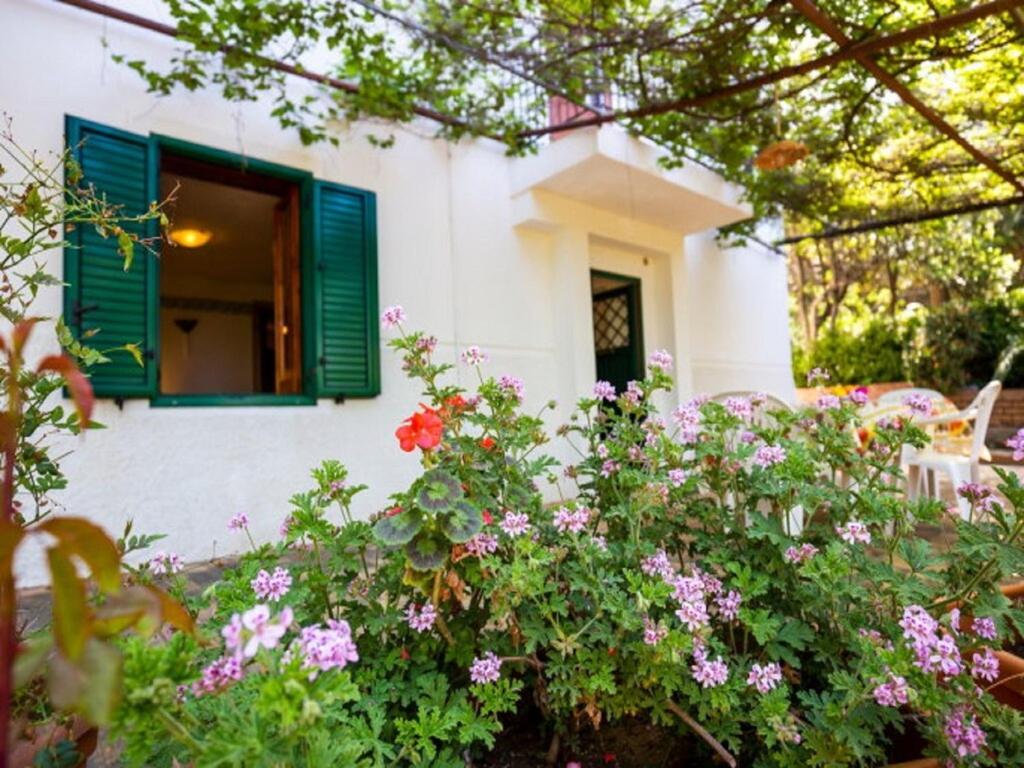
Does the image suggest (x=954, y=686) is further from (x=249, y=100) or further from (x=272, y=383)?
(x=272, y=383)

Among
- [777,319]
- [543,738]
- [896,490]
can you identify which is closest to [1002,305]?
[777,319]

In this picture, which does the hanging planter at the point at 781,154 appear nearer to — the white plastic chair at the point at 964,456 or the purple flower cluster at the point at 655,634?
the white plastic chair at the point at 964,456

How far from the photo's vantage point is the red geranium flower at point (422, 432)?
1.08 metres

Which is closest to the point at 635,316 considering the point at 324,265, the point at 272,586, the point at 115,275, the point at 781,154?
the point at 781,154

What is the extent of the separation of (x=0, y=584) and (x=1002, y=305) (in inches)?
530

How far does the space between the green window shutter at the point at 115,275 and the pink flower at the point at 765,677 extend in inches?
122

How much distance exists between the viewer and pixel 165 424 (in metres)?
3.30

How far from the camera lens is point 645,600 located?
98 cm

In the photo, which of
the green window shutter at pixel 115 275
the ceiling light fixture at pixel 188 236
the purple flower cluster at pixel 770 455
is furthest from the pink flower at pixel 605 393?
the ceiling light fixture at pixel 188 236

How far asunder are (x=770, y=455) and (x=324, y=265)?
3.32 metres

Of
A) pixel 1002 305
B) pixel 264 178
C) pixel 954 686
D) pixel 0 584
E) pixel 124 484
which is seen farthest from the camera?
pixel 1002 305

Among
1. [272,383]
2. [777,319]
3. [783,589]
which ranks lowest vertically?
[783,589]

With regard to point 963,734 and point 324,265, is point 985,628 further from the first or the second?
point 324,265

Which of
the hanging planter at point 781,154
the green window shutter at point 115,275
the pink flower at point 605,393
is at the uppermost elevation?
the hanging planter at point 781,154
